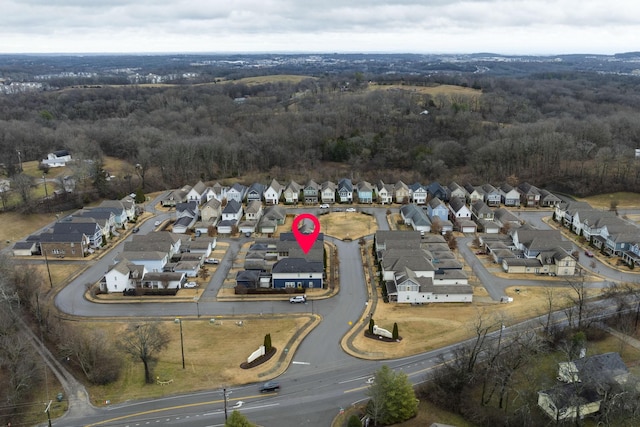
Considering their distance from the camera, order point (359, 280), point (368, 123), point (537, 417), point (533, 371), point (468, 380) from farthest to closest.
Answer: point (368, 123) < point (359, 280) < point (533, 371) < point (468, 380) < point (537, 417)

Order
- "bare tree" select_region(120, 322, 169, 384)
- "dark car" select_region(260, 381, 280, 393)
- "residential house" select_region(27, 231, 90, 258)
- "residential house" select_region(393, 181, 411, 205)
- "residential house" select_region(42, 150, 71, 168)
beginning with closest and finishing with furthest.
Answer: "dark car" select_region(260, 381, 280, 393), "bare tree" select_region(120, 322, 169, 384), "residential house" select_region(27, 231, 90, 258), "residential house" select_region(393, 181, 411, 205), "residential house" select_region(42, 150, 71, 168)

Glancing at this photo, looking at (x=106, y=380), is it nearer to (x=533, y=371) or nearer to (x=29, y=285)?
(x=29, y=285)

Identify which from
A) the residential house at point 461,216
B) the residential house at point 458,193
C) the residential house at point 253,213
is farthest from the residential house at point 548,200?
the residential house at point 253,213

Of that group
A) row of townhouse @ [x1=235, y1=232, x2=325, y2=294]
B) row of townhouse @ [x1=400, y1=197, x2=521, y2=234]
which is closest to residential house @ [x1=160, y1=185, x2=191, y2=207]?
row of townhouse @ [x1=235, y1=232, x2=325, y2=294]

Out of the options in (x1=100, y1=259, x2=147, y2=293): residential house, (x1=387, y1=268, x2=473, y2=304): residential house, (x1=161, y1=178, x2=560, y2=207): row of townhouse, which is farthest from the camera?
(x1=161, y1=178, x2=560, y2=207): row of townhouse

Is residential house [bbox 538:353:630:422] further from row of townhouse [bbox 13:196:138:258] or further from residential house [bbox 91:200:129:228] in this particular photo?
residential house [bbox 91:200:129:228]

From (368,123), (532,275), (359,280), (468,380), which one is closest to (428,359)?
(468,380)

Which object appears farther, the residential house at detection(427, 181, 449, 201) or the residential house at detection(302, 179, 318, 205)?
the residential house at detection(302, 179, 318, 205)
